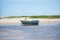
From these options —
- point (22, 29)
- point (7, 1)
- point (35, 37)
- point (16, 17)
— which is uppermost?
point (7, 1)

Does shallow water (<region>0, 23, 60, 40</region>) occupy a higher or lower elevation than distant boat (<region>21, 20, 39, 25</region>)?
lower

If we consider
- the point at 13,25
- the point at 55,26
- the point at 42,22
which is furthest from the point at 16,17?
the point at 55,26

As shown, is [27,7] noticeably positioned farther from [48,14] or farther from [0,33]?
[0,33]

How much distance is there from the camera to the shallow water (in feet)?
7.57

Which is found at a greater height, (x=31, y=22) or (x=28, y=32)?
(x=31, y=22)

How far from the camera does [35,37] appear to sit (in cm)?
234

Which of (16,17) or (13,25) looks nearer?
(16,17)

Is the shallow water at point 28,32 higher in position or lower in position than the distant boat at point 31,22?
lower

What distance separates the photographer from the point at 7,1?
2.31 m

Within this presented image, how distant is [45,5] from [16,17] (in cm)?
45

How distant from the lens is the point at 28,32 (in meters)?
2.36

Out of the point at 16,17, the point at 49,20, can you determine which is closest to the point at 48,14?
the point at 49,20

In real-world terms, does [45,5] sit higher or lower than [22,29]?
higher

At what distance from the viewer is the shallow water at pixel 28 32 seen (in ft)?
7.57
